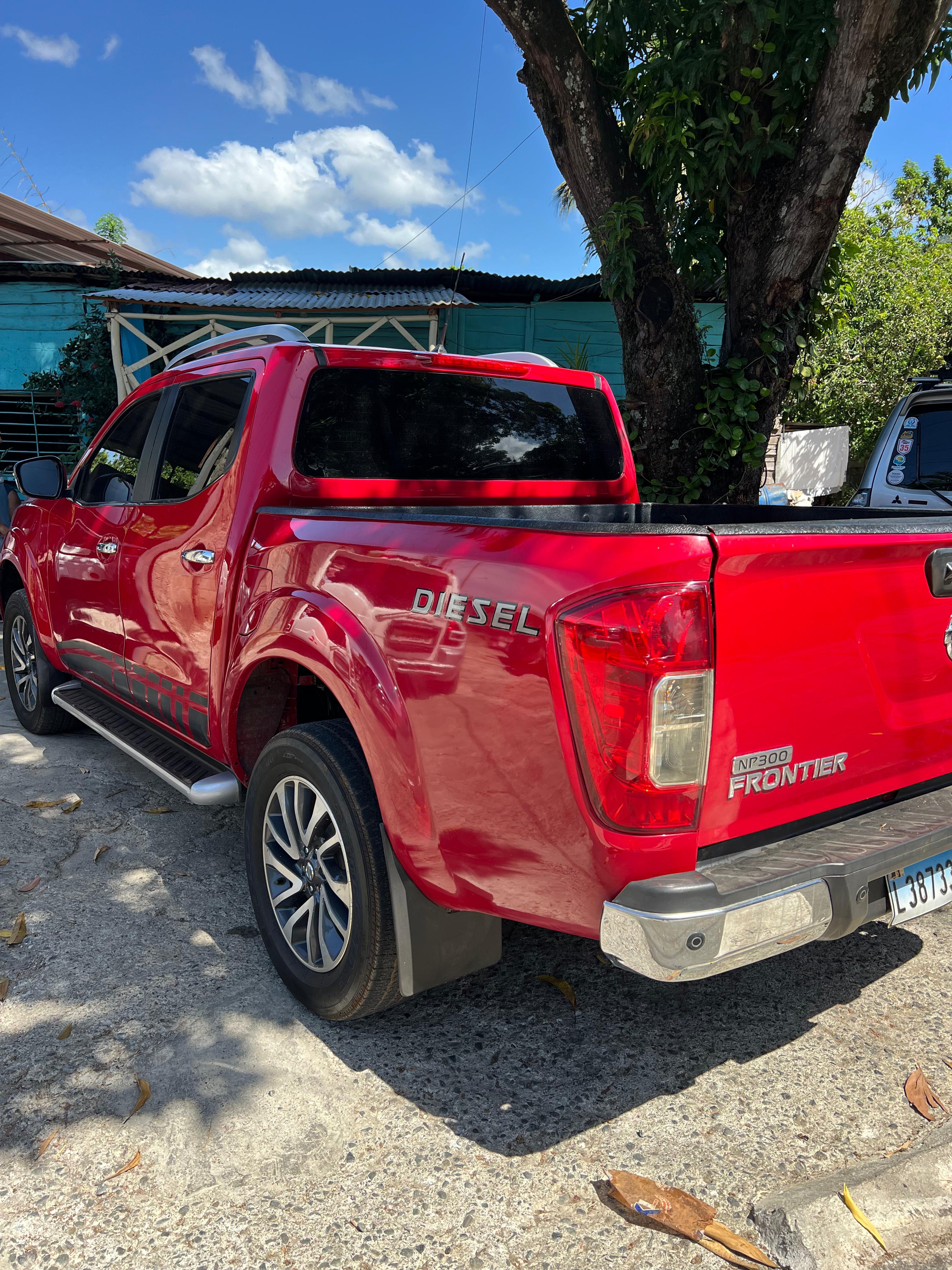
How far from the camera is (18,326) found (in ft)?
45.1

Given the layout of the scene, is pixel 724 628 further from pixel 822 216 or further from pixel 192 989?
pixel 822 216

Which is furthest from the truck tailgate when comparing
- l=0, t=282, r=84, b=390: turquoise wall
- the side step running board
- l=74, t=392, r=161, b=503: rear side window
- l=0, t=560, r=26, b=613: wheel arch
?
l=0, t=282, r=84, b=390: turquoise wall

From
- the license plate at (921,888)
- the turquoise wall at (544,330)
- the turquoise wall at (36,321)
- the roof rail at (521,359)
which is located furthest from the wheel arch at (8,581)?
the turquoise wall at (36,321)

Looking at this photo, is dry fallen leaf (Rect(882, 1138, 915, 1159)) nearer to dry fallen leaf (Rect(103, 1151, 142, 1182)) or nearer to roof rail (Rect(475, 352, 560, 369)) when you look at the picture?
dry fallen leaf (Rect(103, 1151, 142, 1182))

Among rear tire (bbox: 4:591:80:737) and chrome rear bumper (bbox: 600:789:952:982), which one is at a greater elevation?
chrome rear bumper (bbox: 600:789:952:982)

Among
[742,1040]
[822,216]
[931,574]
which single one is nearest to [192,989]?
[742,1040]

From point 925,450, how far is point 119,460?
5.13 m

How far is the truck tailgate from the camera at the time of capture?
1831mm

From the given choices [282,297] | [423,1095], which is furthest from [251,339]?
[282,297]

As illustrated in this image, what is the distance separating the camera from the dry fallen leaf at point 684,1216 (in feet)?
6.08

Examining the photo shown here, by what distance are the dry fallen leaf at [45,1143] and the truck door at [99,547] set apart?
6.72ft

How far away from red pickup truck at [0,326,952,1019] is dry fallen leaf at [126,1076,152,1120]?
475mm

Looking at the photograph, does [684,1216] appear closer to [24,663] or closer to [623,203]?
[24,663]

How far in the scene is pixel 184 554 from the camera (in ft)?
10.7
